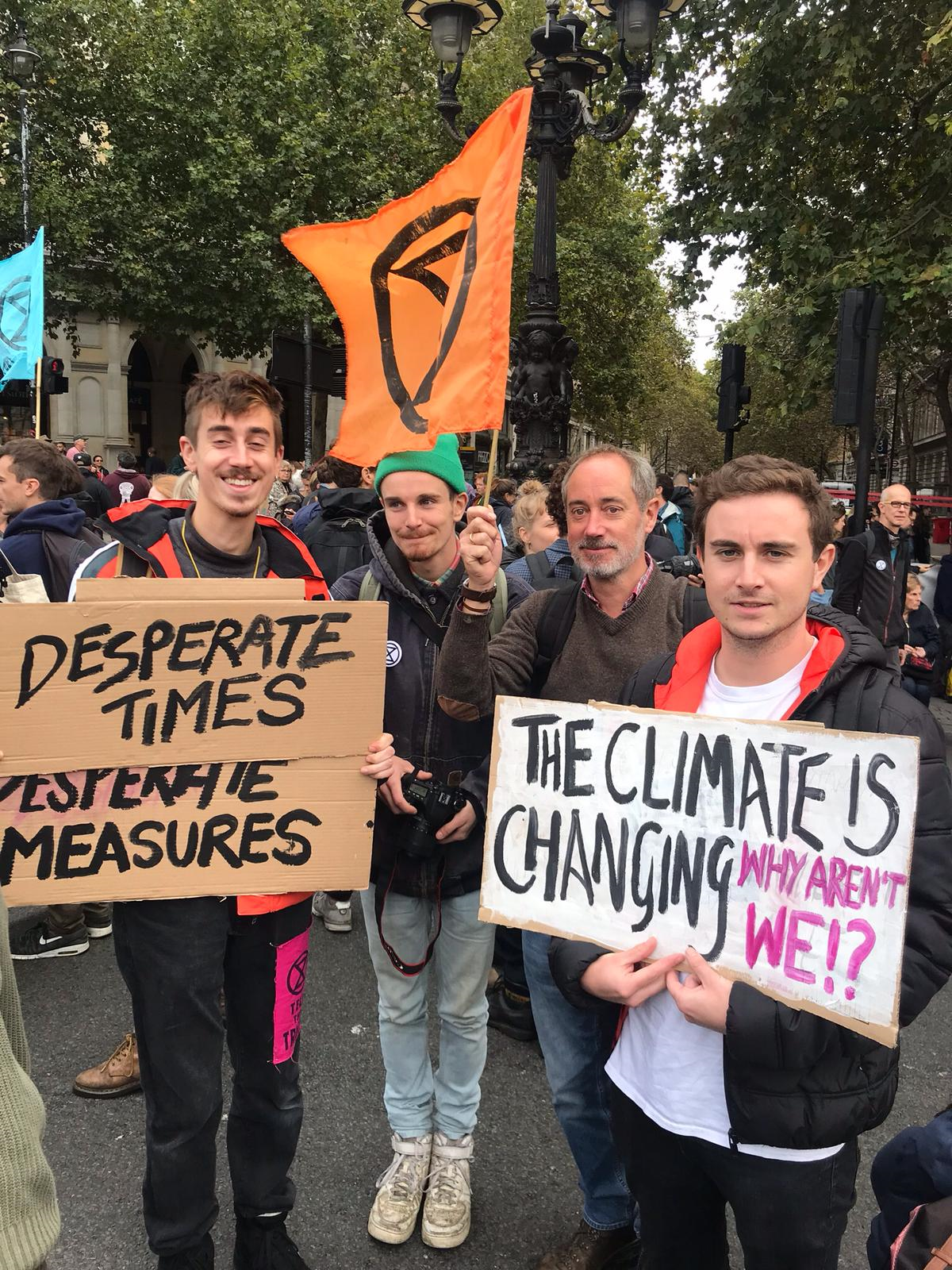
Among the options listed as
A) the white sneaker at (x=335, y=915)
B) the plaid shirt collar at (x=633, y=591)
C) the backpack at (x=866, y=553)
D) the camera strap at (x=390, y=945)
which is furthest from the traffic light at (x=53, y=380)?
the plaid shirt collar at (x=633, y=591)

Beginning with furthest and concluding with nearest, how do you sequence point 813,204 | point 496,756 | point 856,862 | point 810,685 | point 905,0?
point 813,204 → point 905,0 → point 496,756 → point 810,685 → point 856,862

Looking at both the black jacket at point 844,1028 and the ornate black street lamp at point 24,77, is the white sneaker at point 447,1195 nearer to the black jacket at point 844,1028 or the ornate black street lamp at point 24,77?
the black jacket at point 844,1028

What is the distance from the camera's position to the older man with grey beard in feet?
7.55

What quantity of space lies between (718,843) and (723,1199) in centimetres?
82

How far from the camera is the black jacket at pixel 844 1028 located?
60.2 inches

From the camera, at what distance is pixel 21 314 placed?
19.0 ft

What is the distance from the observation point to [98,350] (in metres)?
29.2

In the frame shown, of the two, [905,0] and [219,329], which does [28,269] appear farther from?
[219,329]

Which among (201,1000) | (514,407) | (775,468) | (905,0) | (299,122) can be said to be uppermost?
(299,122)

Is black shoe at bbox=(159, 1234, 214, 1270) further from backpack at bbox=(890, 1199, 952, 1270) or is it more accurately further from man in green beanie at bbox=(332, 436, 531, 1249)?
backpack at bbox=(890, 1199, 952, 1270)

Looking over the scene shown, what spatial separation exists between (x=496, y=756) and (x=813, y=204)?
40.0 ft

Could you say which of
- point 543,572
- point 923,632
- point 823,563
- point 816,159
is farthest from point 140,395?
point 823,563

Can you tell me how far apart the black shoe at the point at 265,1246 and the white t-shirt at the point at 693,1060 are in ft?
3.61

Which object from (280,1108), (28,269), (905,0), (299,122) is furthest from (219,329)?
(280,1108)
